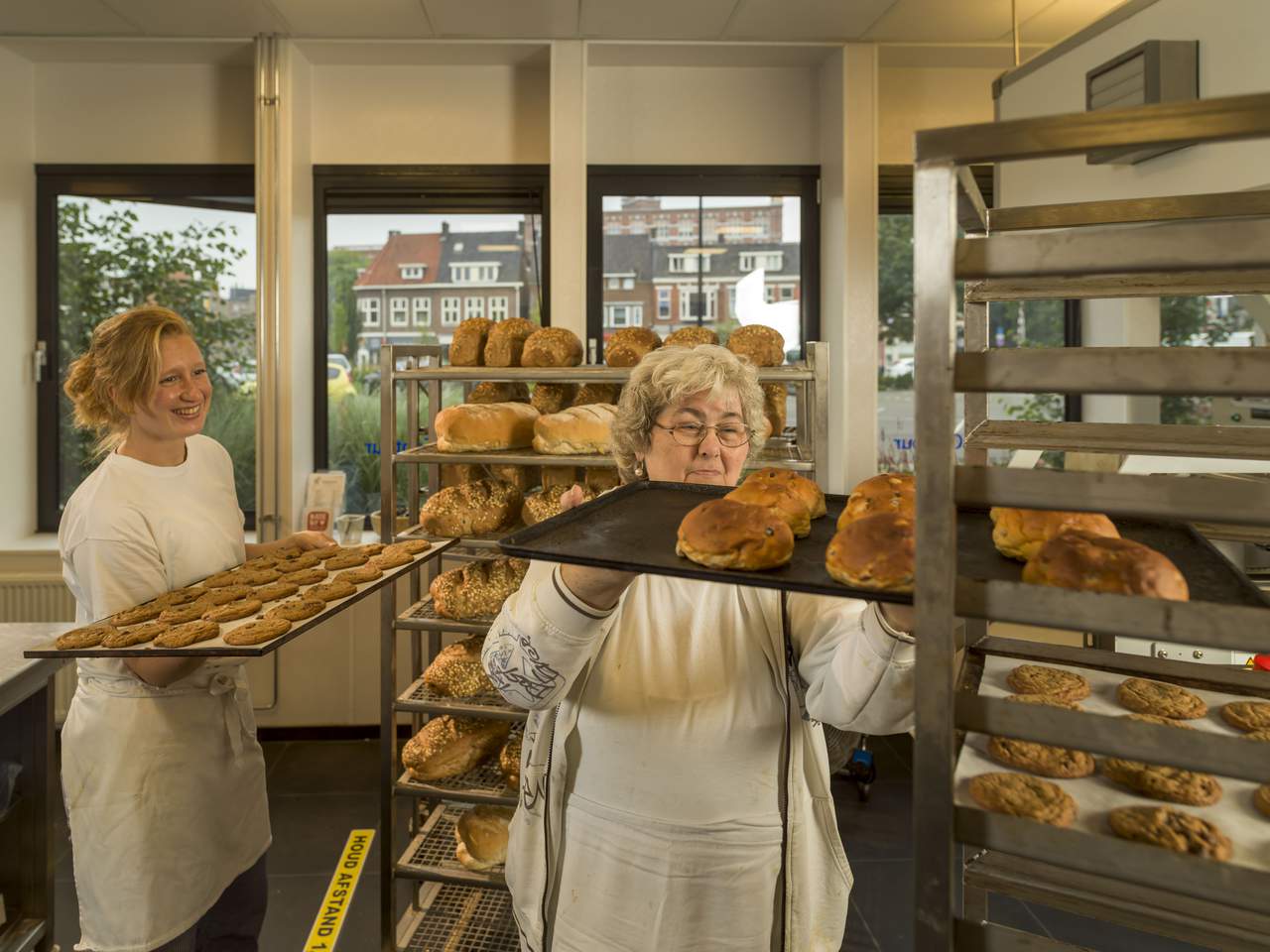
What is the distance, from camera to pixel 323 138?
4199 millimetres

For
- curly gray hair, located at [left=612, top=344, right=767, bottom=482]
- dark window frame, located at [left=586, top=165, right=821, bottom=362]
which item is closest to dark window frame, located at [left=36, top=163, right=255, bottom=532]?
dark window frame, located at [left=586, top=165, right=821, bottom=362]

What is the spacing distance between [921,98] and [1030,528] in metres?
4.06

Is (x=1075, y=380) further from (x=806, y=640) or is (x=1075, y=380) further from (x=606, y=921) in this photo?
(x=606, y=921)

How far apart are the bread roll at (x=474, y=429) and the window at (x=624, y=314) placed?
1848 mm

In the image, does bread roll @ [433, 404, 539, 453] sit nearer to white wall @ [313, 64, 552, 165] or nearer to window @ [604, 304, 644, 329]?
window @ [604, 304, 644, 329]

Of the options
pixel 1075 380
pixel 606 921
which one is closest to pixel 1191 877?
pixel 1075 380

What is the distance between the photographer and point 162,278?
4305 millimetres

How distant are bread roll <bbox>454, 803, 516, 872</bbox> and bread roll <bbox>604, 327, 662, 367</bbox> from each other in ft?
4.57

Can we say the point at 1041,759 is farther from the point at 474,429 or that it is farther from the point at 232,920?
the point at 232,920

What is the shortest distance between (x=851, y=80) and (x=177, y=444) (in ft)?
10.8

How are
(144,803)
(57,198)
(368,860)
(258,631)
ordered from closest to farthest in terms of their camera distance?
(258,631) < (144,803) < (368,860) < (57,198)

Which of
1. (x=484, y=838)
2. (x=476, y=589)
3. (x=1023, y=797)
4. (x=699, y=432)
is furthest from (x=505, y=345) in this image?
(x=1023, y=797)

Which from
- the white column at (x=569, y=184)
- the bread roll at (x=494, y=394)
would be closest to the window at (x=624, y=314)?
the white column at (x=569, y=184)

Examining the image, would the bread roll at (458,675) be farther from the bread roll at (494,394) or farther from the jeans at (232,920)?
the bread roll at (494,394)
